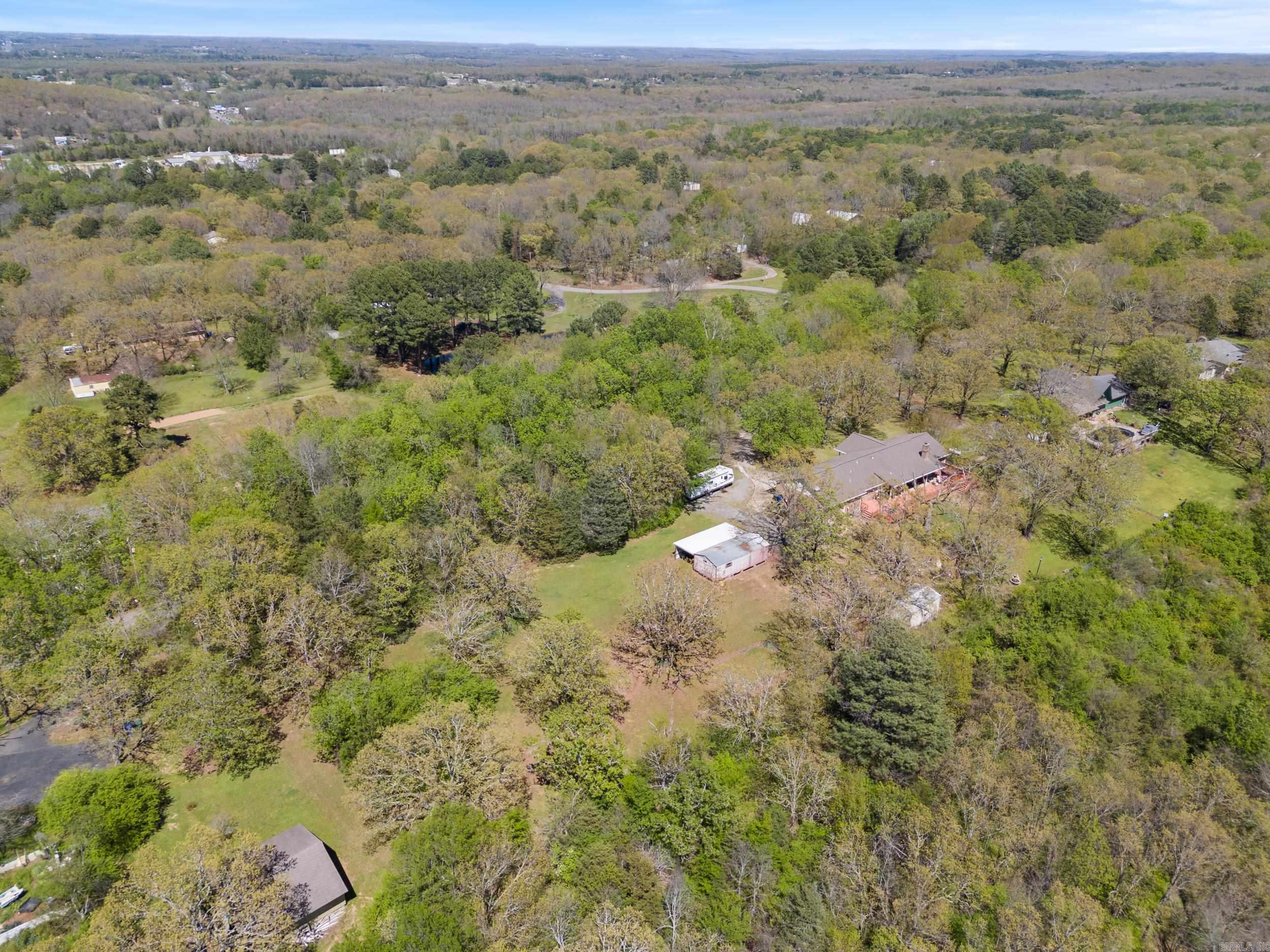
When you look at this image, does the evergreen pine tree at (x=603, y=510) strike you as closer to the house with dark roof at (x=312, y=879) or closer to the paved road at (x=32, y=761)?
the house with dark roof at (x=312, y=879)

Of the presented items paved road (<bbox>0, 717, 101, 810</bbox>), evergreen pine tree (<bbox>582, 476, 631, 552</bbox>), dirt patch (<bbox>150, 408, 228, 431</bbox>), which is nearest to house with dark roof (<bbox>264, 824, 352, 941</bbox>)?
paved road (<bbox>0, 717, 101, 810</bbox>)

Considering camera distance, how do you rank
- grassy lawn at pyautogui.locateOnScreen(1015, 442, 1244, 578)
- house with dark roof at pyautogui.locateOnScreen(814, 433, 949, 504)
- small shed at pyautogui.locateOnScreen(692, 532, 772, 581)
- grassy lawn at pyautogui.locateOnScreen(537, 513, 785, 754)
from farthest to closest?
house with dark roof at pyautogui.locateOnScreen(814, 433, 949, 504) → grassy lawn at pyautogui.locateOnScreen(1015, 442, 1244, 578) → small shed at pyautogui.locateOnScreen(692, 532, 772, 581) → grassy lawn at pyautogui.locateOnScreen(537, 513, 785, 754)

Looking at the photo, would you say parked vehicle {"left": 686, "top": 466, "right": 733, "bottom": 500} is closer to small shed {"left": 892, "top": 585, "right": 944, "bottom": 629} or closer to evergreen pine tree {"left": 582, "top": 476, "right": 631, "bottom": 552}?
evergreen pine tree {"left": 582, "top": 476, "right": 631, "bottom": 552}

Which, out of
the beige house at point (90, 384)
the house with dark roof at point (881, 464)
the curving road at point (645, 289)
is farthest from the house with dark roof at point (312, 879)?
the curving road at point (645, 289)

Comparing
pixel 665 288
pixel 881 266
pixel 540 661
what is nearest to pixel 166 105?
pixel 665 288

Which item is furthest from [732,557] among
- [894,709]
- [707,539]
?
[894,709]

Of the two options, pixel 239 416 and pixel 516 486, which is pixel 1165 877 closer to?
pixel 516 486
